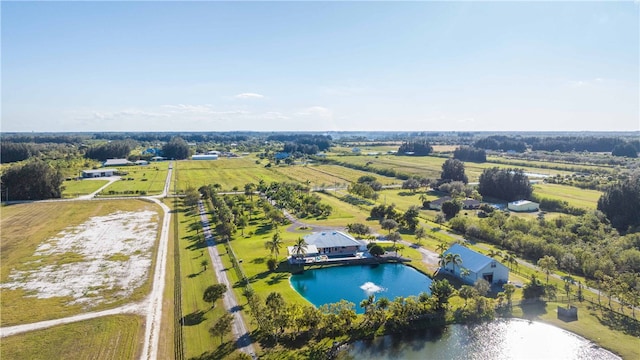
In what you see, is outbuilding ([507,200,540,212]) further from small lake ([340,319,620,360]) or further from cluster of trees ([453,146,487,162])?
cluster of trees ([453,146,487,162])

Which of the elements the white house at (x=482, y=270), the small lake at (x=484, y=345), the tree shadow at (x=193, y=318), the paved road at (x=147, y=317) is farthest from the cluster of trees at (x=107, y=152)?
the small lake at (x=484, y=345)

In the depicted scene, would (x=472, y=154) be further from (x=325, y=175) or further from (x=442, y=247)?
(x=442, y=247)

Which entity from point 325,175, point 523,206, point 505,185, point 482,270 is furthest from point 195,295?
point 325,175

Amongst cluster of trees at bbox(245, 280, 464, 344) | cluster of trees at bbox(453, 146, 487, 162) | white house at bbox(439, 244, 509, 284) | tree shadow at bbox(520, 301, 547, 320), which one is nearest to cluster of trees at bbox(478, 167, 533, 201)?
white house at bbox(439, 244, 509, 284)

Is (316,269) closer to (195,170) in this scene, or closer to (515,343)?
(515,343)

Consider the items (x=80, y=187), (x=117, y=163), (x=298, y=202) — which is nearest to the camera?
(x=298, y=202)
